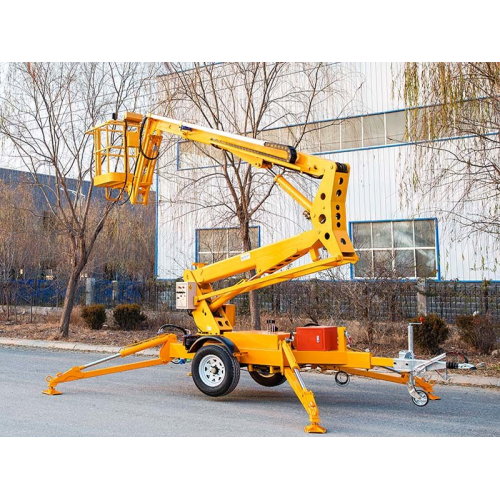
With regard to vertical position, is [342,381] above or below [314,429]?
above

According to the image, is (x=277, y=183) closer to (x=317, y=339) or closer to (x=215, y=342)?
(x=317, y=339)

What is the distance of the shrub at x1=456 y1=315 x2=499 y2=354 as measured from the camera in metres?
14.2

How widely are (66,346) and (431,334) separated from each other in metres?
9.86

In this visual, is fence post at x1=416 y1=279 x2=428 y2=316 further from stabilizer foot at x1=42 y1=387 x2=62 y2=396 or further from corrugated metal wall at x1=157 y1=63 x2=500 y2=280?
stabilizer foot at x1=42 y1=387 x2=62 y2=396

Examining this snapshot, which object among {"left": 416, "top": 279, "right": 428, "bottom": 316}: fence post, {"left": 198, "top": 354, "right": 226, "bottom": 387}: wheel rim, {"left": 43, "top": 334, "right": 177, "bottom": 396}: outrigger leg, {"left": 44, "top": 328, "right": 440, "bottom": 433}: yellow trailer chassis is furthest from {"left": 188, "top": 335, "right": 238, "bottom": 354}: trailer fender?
{"left": 416, "top": 279, "right": 428, "bottom": 316}: fence post

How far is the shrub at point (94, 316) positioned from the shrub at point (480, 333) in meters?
11.6

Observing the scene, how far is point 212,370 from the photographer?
9.58 metres

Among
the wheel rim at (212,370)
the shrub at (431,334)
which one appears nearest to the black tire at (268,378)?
the wheel rim at (212,370)

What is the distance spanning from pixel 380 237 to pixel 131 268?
1338cm

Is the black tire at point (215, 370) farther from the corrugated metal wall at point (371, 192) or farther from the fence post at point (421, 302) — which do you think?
the corrugated metal wall at point (371, 192)

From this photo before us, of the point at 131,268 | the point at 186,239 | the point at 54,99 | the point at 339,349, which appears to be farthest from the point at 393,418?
the point at 131,268

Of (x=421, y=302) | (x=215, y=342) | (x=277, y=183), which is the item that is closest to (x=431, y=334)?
(x=421, y=302)

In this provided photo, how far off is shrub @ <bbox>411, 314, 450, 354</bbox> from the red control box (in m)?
5.66
